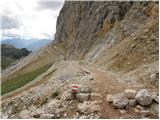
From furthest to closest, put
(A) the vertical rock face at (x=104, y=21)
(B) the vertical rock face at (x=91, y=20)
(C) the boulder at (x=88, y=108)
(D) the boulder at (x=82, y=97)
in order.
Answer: (B) the vertical rock face at (x=91, y=20), (A) the vertical rock face at (x=104, y=21), (D) the boulder at (x=82, y=97), (C) the boulder at (x=88, y=108)

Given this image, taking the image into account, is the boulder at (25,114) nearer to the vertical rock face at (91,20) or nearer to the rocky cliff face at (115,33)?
the rocky cliff face at (115,33)

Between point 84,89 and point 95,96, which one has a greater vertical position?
point 84,89

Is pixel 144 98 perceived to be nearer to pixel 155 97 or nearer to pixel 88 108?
pixel 155 97

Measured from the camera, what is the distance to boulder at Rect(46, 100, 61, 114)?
18431 millimetres

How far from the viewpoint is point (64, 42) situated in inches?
3947

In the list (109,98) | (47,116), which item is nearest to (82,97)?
(109,98)

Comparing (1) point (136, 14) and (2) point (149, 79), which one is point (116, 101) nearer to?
(2) point (149, 79)

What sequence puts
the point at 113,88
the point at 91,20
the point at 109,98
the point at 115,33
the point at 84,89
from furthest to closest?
the point at 91,20
the point at 115,33
the point at 113,88
the point at 84,89
the point at 109,98

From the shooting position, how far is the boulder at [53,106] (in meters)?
18.4

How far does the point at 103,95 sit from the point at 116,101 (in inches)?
74.9

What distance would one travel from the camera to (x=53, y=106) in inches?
742

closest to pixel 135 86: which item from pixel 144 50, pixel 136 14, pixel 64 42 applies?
pixel 144 50

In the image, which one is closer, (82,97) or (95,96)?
(82,97)

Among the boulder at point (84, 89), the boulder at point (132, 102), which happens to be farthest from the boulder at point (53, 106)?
the boulder at point (132, 102)
